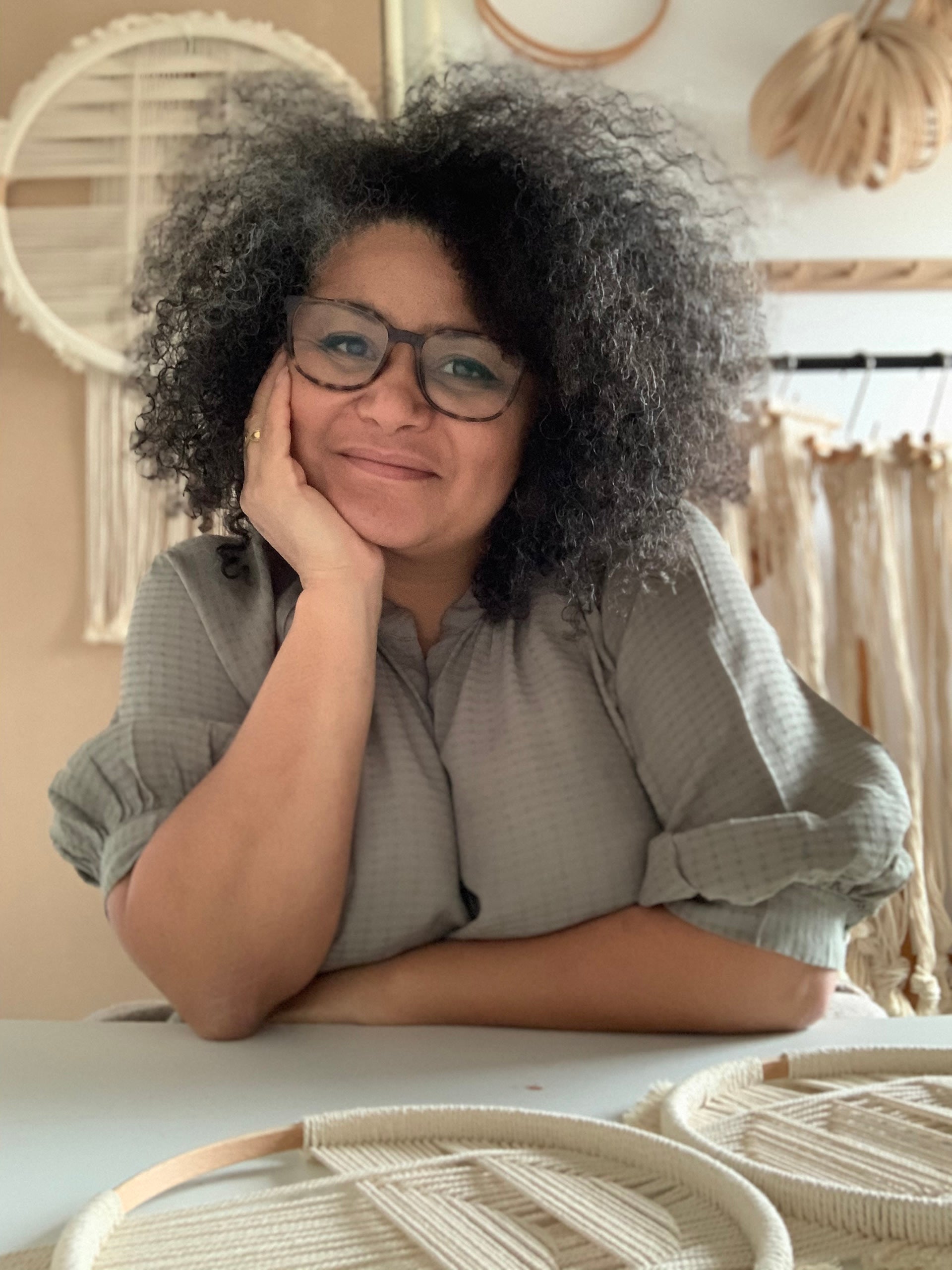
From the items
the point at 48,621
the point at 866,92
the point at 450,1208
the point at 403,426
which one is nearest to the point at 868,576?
the point at 866,92

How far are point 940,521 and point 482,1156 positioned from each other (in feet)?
4.18

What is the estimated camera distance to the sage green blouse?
0.81m

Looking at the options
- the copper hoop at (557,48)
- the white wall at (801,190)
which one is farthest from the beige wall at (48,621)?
the white wall at (801,190)

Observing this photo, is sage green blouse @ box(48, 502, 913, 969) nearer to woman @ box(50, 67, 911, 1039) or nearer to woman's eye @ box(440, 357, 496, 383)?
woman @ box(50, 67, 911, 1039)

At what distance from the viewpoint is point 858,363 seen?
1.58m

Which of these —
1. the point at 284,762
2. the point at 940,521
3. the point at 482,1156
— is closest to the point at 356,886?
Result: the point at 284,762

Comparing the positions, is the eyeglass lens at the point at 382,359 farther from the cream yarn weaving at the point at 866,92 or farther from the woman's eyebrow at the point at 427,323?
the cream yarn weaving at the point at 866,92

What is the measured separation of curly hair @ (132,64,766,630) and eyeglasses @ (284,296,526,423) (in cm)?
3

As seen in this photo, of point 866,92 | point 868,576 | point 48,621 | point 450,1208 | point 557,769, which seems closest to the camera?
point 450,1208

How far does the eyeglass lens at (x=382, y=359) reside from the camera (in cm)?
90

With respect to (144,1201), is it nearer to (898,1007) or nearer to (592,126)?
(592,126)

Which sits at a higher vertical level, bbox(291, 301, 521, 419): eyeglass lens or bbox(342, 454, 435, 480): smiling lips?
bbox(291, 301, 521, 419): eyeglass lens

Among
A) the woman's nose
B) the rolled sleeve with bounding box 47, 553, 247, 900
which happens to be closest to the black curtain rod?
the woman's nose

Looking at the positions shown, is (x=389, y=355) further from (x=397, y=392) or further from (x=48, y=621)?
(x=48, y=621)
